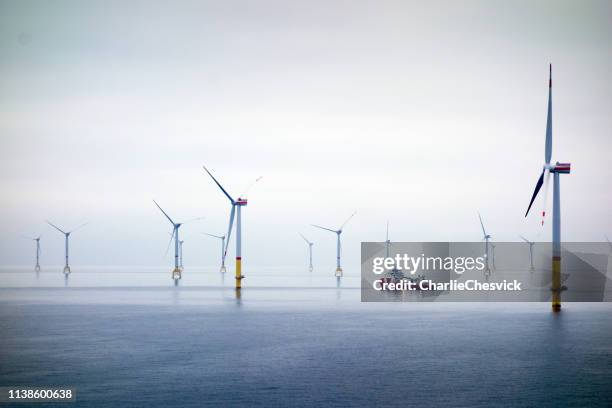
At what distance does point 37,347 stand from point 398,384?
127ft

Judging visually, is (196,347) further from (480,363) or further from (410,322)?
(410,322)

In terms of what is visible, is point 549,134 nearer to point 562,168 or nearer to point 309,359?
point 562,168

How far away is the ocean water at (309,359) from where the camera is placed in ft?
152

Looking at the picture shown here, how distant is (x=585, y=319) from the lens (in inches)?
4582

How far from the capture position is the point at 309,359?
63.9m

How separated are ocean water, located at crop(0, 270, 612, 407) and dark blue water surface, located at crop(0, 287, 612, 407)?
13 cm

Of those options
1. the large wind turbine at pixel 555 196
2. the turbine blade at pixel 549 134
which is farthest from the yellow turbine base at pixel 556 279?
the turbine blade at pixel 549 134

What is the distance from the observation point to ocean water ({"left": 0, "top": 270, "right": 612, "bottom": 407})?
152 feet

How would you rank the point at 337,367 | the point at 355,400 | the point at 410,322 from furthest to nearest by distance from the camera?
the point at 410,322, the point at 337,367, the point at 355,400

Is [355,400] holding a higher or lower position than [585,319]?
higher

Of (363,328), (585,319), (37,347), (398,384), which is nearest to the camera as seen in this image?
(398,384)

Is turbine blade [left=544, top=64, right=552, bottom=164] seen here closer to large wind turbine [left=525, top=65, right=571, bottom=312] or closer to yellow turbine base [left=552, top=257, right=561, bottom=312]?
large wind turbine [left=525, top=65, right=571, bottom=312]

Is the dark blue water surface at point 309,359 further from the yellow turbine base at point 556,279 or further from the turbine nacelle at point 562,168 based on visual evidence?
the turbine nacelle at point 562,168

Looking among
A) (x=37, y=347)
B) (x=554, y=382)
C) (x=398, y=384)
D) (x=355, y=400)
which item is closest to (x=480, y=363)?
(x=554, y=382)
